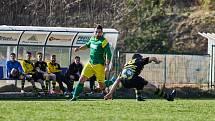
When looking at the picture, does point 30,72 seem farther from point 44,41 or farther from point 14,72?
point 44,41

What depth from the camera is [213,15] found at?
5003cm

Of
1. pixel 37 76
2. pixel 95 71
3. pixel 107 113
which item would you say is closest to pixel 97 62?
pixel 95 71

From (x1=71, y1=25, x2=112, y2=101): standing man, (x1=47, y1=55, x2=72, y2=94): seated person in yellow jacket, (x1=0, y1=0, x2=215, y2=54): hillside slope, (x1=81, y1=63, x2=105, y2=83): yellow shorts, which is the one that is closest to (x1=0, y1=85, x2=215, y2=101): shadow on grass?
(x1=47, y1=55, x2=72, y2=94): seated person in yellow jacket

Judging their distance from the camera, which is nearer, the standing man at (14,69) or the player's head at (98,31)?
the player's head at (98,31)

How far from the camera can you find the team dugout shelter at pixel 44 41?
2964cm

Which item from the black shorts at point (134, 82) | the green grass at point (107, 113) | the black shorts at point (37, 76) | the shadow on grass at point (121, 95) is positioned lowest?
the shadow on grass at point (121, 95)

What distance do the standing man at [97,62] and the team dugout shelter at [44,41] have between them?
31.6ft

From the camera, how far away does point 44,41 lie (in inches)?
1190

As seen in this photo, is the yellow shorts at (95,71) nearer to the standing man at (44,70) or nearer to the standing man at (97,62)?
the standing man at (97,62)

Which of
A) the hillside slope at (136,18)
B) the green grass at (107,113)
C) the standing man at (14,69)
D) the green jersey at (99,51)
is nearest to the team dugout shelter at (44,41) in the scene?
the standing man at (14,69)

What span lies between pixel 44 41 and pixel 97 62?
1047 centimetres

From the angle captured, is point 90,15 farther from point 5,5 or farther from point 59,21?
point 5,5

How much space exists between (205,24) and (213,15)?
1.87 m

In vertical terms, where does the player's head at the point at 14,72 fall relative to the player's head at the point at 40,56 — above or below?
below
